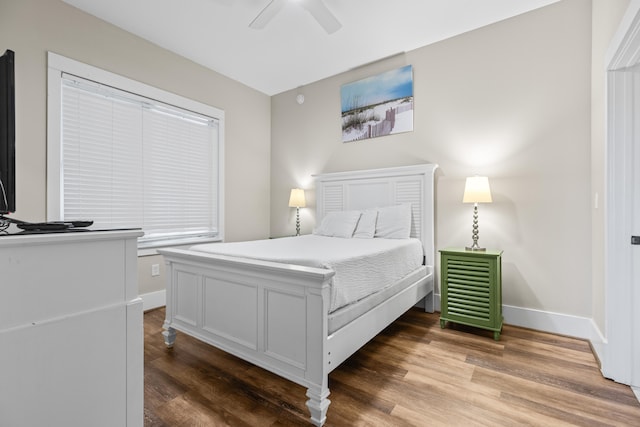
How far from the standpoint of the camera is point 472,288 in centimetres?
258

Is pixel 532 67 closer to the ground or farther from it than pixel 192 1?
closer to the ground

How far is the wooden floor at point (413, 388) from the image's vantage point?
152cm

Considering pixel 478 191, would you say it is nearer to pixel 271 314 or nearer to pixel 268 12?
pixel 271 314

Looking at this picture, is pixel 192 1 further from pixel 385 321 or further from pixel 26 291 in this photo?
pixel 385 321

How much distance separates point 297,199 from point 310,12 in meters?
2.25

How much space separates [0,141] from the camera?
971mm

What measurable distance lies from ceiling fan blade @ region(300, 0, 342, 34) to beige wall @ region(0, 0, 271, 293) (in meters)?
1.88

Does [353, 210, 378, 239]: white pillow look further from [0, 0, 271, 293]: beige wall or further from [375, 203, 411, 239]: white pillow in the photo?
[0, 0, 271, 293]: beige wall

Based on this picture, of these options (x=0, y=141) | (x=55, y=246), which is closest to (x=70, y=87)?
(x=0, y=141)

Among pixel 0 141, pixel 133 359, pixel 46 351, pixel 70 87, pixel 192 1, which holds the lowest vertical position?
pixel 133 359

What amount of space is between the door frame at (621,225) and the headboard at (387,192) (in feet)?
4.62

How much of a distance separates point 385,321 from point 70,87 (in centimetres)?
333

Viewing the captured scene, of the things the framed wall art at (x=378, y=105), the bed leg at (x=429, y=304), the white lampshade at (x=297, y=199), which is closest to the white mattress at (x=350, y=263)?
the bed leg at (x=429, y=304)

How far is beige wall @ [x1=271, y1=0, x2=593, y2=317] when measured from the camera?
2.52 meters
